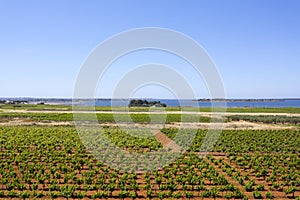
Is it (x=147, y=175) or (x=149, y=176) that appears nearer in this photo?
(x=147, y=175)

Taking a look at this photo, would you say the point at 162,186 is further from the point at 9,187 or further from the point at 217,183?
the point at 9,187

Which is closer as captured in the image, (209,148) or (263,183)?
(263,183)

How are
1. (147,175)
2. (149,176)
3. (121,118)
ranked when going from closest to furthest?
(147,175) → (149,176) → (121,118)

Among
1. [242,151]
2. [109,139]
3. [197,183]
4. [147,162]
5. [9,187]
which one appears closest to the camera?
[9,187]

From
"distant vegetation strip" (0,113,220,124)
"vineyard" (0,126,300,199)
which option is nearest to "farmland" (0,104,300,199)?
"vineyard" (0,126,300,199)

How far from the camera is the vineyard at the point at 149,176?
13780mm

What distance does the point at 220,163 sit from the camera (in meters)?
20.7

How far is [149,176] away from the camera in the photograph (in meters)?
16.8

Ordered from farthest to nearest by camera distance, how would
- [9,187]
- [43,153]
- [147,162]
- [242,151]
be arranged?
[242,151] < [43,153] < [147,162] < [9,187]

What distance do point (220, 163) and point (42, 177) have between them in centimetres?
1097

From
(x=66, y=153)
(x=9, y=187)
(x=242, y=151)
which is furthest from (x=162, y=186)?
(x=242, y=151)

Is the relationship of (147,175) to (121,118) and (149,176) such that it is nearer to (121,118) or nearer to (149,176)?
(149,176)

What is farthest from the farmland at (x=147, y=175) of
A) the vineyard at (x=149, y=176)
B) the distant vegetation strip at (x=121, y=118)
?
the distant vegetation strip at (x=121, y=118)

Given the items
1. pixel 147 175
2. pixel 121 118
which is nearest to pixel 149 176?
pixel 147 175
